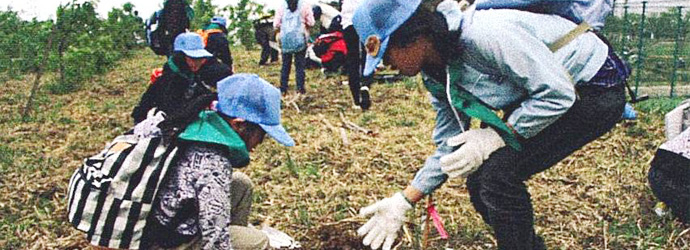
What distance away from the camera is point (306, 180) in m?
4.36

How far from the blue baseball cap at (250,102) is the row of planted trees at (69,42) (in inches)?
189

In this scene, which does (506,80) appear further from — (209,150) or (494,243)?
(494,243)

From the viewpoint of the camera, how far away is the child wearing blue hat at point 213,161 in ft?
7.79

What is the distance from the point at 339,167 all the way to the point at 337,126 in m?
1.38

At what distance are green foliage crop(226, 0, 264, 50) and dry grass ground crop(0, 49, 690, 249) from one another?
779 centimetres

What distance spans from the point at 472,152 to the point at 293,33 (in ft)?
17.1

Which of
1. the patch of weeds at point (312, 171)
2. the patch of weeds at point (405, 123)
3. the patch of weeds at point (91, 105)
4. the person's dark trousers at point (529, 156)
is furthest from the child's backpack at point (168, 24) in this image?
the person's dark trousers at point (529, 156)

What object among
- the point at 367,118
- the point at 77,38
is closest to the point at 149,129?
the point at 367,118

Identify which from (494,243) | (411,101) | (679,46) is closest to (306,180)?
(494,243)

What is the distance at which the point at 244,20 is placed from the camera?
49.0 feet

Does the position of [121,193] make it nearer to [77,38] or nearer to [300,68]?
[300,68]

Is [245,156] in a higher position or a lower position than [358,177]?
higher

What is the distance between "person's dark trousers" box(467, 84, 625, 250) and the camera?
2.18 meters

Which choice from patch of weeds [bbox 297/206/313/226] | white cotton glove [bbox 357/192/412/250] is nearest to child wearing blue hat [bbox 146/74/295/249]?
white cotton glove [bbox 357/192/412/250]
